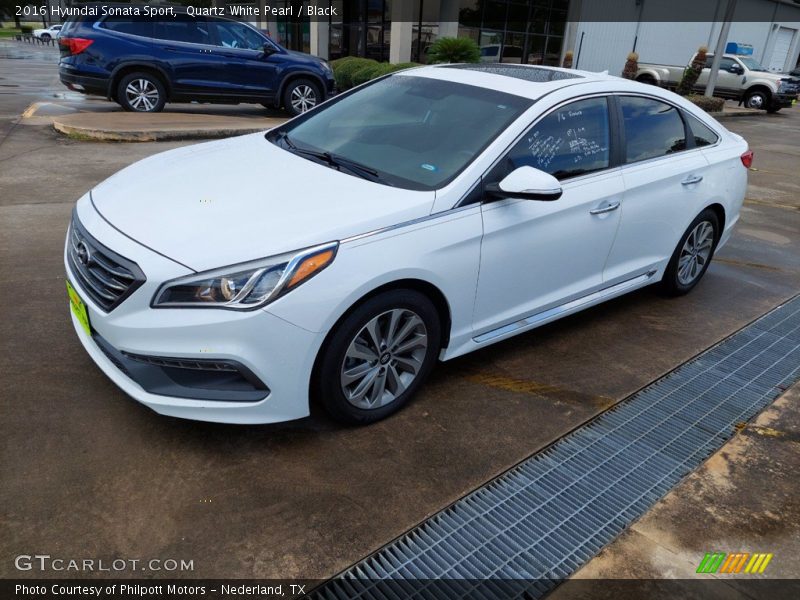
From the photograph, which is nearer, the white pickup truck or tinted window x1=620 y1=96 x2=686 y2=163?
tinted window x1=620 y1=96 x2=686 y2=163

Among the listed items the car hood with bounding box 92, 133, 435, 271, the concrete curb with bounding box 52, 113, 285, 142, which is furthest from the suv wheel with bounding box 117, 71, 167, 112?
the car hood with bounding box 92, 133, 435, 271

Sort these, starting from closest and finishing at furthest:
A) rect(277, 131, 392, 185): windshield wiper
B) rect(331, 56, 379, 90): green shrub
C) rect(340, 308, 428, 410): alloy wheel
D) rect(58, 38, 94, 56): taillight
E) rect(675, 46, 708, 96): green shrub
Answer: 1. rect(340, 308, 428, 410): alloy wheel
2. rect(277, 131, 392, 185): windshield wiper
3. rect(58, 38, 94, 56): taillight
4. rect(331, 56, 379, 90): green shrub
5. rect(675, 46, 708, 96): green shrub

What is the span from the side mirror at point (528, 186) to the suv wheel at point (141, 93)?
965 centimetres

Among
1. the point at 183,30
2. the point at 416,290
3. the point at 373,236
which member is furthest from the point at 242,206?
the point at 183,30

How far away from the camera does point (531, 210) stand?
3.38 m

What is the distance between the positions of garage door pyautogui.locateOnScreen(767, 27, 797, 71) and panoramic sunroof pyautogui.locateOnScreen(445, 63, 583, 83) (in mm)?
36458

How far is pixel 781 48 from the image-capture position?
34.2 meters

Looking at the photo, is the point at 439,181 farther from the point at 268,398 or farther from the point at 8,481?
the point at 8,481

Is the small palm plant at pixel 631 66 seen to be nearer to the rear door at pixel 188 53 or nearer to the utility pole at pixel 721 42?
the utility pole at pixel 721 42

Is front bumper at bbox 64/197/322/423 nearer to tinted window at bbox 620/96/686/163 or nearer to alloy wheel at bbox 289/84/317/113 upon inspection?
tinted window at bbox 620/96/686/163

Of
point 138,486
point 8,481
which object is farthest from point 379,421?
point 8,481

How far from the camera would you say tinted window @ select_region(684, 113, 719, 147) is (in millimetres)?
4641

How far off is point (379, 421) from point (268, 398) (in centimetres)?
71
